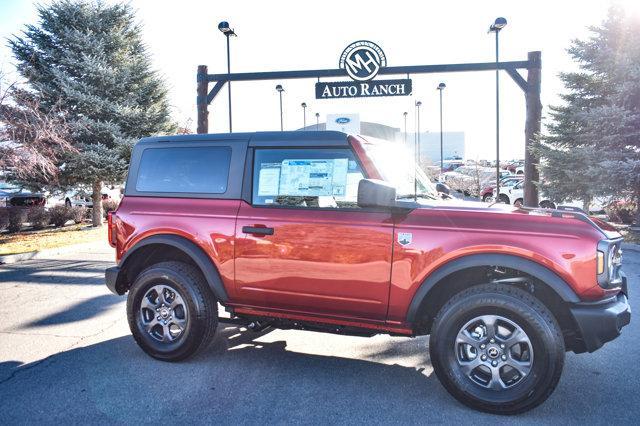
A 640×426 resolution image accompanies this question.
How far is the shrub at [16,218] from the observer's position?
49.5 ft

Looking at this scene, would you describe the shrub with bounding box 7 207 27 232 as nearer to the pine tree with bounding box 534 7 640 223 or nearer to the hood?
the hood

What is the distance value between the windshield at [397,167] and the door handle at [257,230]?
1.00 meters

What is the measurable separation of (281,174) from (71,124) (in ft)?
43.7

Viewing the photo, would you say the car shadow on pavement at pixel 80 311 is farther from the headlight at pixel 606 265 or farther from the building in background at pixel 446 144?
the building in background at pixel 446 144

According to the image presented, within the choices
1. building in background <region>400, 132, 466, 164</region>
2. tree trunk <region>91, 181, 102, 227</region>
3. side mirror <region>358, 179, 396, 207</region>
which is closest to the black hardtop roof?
side mirror <region>358, 179, 396, 207</region>

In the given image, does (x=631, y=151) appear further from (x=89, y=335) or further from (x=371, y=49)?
(x=89, y=335)

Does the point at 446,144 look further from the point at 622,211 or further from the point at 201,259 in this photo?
the point at 201,259

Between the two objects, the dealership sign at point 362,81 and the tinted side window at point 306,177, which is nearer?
the tinted side window at point 306,177

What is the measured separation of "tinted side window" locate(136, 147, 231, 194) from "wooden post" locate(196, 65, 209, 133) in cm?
773

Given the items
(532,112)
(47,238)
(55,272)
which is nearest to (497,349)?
(55,272)

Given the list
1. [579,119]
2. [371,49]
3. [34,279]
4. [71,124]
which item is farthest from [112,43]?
[579,119]

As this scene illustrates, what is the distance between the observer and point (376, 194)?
133 inches

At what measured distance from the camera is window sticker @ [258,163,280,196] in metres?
4.09

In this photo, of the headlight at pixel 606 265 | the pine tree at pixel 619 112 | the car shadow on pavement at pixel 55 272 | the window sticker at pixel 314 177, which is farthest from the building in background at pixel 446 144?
the headlight at pixel 606 265
